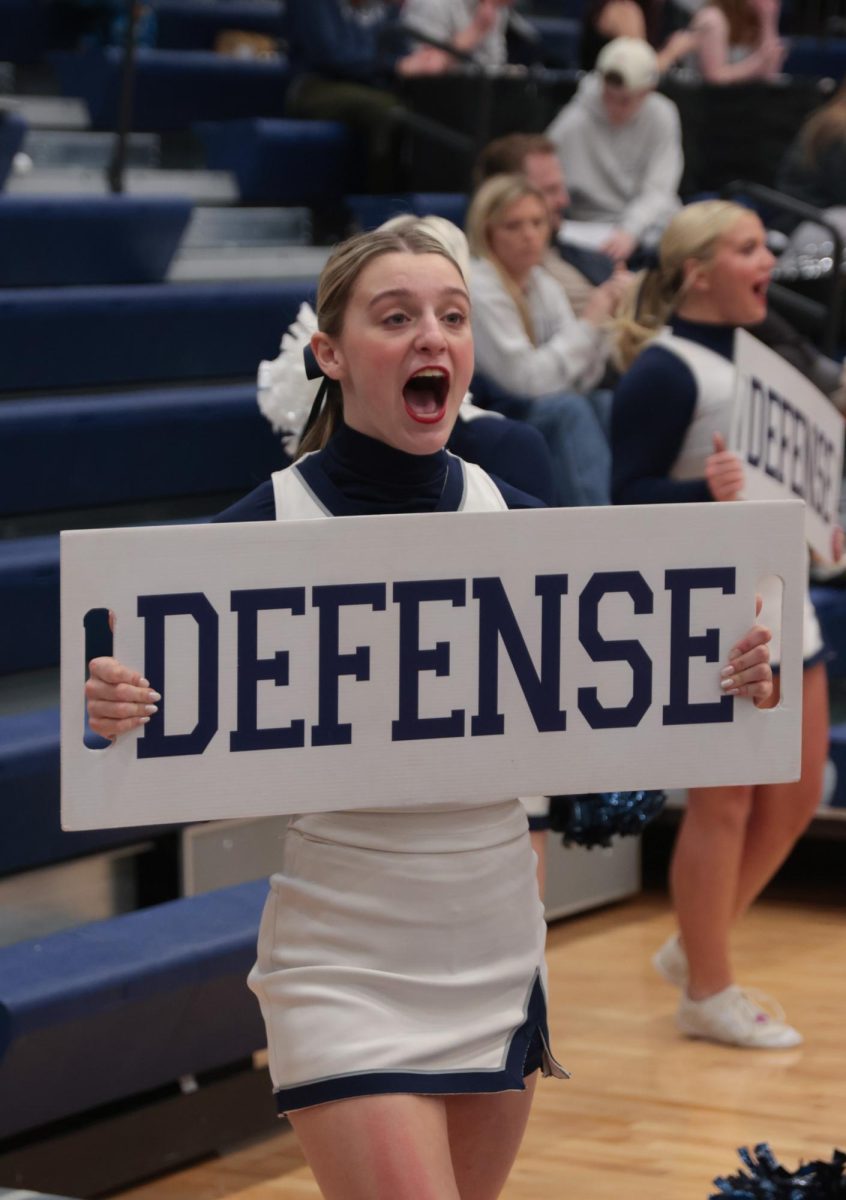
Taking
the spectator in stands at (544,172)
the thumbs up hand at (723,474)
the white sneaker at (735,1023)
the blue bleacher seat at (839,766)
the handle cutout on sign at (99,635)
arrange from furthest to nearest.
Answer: the spectator in stands at (544,172)
the blue bleacher seat at (839,766)
the white sneaker at (735,1023)
the thumbs up hand at (723,474)
the handle cutout on sign at (99,635)

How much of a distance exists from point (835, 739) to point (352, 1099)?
2.93 meters

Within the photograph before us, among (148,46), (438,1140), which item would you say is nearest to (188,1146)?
(438,1140)

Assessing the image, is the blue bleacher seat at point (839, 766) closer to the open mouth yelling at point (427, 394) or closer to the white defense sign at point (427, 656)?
the white defense sign at point (427, 656)

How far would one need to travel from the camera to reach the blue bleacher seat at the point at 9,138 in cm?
488

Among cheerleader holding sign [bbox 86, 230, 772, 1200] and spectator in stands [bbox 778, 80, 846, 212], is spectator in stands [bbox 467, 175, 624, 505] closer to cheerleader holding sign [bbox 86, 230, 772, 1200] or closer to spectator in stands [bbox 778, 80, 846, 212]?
spectator in stands [bbox 778, 80, 846, 212]

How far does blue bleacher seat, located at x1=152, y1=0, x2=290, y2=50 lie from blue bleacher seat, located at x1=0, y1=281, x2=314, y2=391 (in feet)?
8.68

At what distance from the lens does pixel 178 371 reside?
488cm

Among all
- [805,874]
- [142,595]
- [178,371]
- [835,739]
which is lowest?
[805,874]

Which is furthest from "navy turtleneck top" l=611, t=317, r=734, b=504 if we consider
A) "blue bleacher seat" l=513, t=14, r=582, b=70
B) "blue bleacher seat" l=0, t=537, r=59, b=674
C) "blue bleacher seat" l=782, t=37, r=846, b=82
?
"blue bleacher seat" l=782, t=37, r=846, b=82

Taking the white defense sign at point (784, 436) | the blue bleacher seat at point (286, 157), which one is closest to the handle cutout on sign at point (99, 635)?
the white defense sign at point (784, 436)

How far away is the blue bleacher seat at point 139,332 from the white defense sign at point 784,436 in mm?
1468

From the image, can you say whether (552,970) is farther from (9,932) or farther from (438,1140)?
(438,1140)

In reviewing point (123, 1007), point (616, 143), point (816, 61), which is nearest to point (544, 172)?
point (616, 143)

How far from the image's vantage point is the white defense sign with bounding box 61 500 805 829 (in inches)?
67.6
